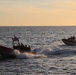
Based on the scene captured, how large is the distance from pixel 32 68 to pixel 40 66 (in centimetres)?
171

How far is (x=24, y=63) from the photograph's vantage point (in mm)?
35312

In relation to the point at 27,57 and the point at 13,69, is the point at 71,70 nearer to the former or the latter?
the point at 13,69

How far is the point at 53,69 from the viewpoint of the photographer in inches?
1219

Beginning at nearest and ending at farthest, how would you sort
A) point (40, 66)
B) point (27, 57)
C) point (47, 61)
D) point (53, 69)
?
point (53, 69) < point (40, 66) < point (47, 61) < point (27, 57)

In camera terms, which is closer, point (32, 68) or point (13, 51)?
point (32, 68)

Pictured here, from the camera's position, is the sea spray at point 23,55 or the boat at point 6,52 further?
the sea spray at point 23,55

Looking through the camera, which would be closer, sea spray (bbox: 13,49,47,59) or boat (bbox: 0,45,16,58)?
boat (bbox: 0,45,16,58)

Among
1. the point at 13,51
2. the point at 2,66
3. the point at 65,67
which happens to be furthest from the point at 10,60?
the point at 65,67

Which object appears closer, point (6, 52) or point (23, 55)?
point (6, 52)

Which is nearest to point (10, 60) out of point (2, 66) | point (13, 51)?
point (13, 51)

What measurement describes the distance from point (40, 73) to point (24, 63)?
22.1 feet

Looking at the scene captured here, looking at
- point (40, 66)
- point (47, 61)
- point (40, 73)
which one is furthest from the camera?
point (47, 61)

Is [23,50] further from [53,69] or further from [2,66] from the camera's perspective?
[53,69]

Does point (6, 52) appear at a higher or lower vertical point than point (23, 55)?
higher
